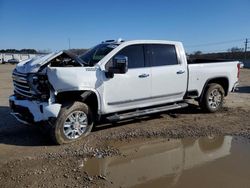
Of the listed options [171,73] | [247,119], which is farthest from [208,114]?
[171,73]

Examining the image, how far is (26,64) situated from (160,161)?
336 centimetres

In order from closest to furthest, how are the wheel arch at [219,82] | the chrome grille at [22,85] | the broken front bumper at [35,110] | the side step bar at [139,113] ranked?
the broken front bumper at [35,110] < the chrome grille at [22,85] < the side step bar at [139,113] < the wheel arch at [219,82]

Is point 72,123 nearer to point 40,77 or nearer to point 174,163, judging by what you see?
point 40,77

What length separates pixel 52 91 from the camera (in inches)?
227

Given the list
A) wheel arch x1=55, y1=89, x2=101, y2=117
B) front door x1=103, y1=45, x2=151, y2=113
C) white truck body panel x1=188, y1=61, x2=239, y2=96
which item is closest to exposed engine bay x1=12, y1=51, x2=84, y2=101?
wheel arch x1=55, y1=89, x2=101, y2=117

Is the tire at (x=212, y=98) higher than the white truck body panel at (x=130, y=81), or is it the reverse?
the white truck body panel at (x=130, y=81)

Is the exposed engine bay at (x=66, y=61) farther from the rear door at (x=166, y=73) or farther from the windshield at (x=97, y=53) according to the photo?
the rear door at (x=166, y=73)

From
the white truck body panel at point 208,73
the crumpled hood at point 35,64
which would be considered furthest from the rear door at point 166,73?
the crumpled hood at point 35,64

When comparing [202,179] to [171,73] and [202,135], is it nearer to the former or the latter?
[202,135]

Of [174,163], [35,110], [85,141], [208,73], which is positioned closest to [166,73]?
[208,73]

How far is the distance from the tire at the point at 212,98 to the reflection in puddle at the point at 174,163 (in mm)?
2276

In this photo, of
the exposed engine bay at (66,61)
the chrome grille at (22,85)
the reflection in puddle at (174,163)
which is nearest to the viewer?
the reflection in puddle at (174,163)

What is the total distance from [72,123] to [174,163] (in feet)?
7.13

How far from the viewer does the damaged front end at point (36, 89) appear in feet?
18.9
